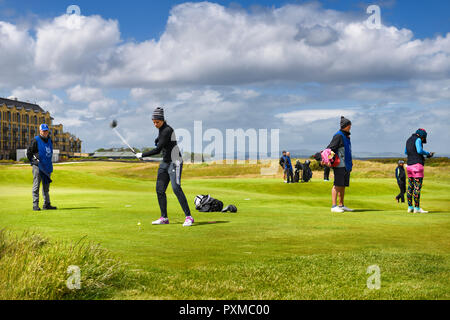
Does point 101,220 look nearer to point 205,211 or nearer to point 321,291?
point 205,211

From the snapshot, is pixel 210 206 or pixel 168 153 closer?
pixel 168 153

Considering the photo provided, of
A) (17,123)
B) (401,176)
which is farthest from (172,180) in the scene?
(17,123)

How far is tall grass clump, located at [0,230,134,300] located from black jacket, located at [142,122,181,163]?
5.59 m

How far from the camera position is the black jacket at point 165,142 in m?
12.7

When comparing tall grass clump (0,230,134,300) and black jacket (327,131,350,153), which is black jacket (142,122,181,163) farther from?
black jacket (327,131,350,153)

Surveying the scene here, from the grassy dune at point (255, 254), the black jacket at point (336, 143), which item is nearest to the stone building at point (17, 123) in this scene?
the grassy dune at point (255, 254)

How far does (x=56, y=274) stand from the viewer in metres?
6.20

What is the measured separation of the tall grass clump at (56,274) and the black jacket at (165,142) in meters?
5.59

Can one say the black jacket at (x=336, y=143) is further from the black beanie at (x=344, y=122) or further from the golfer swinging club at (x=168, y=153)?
the golfer swinging club at (x=168, y=153)

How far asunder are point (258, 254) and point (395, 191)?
31.9m

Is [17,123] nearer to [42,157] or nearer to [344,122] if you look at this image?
[42,157]

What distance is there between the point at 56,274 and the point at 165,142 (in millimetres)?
6846

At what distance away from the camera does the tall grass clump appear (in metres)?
5.98

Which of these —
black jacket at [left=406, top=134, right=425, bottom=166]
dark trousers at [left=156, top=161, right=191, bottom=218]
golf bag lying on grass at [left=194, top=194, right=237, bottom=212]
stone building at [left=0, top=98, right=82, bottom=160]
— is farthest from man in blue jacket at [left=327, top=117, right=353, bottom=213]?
stone building at [left=0, top=98, right=82, bottom=160]
